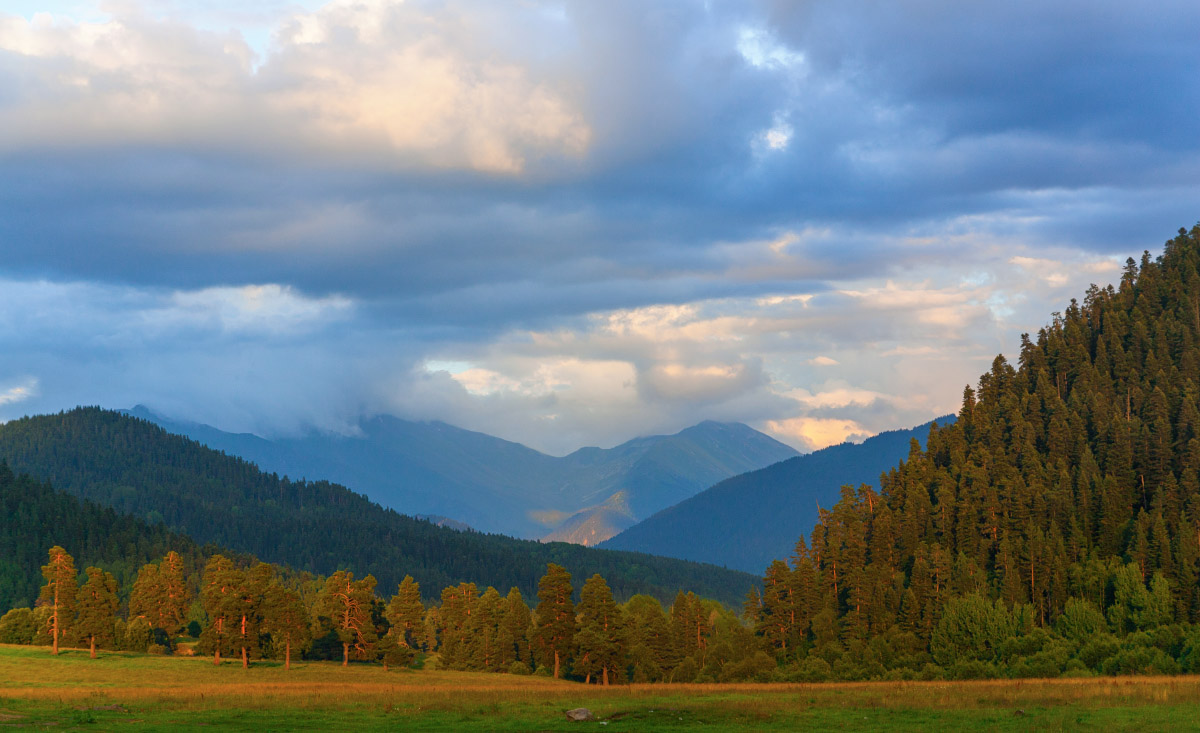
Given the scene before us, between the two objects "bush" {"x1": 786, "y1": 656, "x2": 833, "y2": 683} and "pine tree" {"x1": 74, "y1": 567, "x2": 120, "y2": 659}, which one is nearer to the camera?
"bush" {"x1": 786, "y1": 656, "x2": 833, "y2": 683}

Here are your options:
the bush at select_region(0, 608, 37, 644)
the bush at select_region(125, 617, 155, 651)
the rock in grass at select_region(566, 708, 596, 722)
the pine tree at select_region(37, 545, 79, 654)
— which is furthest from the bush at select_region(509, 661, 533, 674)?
the rock in grass at select_region(566, 708, 596, 722)

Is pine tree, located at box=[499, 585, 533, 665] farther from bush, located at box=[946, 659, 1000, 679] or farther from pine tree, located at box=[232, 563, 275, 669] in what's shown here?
bush, located at box=[946, 659, 1000, 679]

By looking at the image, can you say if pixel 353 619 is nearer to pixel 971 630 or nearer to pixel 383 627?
pixel 383 627

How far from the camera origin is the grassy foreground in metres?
59.6

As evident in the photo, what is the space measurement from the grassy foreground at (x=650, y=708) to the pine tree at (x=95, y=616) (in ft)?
212

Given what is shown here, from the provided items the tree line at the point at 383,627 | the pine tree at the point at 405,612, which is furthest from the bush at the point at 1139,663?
the pine tree at the point at 405,612

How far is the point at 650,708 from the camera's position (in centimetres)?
6831

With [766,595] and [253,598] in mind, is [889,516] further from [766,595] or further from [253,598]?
[253,598]

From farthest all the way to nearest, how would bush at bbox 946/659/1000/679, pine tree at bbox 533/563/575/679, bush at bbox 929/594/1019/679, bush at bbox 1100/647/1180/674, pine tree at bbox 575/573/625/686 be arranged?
bush at bbox 929/594/1019/679, pine tree at bbox 533/563/575/679, pine tree at bbox 575/573/625/686, bush at bbox 946/659/1000/679, bush at bbox 1100/647/1180/674

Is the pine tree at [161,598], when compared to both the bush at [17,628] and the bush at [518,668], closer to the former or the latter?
the bush at [17,628]

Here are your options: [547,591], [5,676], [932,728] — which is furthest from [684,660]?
[932,728]

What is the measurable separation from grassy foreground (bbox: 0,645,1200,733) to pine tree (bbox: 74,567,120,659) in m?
64.7

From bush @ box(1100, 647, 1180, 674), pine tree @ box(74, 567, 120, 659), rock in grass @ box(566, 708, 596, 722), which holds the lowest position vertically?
bush @ box(1100, 647, 1180, 674)

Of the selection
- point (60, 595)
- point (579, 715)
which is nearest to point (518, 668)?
point (60, 595)
